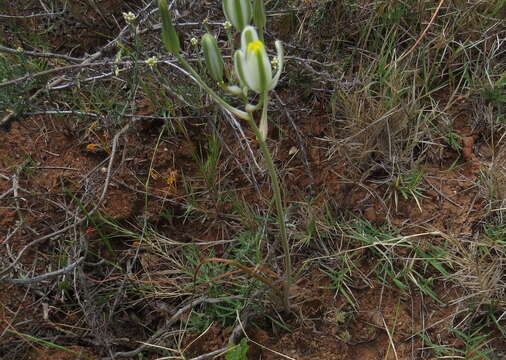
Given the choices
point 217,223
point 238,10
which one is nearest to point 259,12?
point 238,10

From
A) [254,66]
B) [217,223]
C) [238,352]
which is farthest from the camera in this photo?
[217,223]

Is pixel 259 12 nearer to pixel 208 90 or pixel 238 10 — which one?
pixel 238 10

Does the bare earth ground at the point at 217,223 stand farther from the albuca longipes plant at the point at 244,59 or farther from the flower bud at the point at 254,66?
the flower bud at the point at 254,66

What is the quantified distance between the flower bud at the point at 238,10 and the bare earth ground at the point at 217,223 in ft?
2.36

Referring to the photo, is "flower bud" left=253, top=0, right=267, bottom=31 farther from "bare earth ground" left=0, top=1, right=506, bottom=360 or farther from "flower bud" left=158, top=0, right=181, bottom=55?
"bare earth ground" left=0, top=1, right=506, bottom=360

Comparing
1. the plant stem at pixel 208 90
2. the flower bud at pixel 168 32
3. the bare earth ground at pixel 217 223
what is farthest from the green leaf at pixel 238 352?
the flower bud at pixel 168 32

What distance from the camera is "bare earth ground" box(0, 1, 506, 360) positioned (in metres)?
1.60

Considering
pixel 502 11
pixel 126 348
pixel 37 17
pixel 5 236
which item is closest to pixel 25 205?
pixel 5 236

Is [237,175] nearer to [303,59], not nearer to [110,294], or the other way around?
[303,59]

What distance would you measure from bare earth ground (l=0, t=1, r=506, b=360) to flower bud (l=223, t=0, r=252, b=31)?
0.72 metres

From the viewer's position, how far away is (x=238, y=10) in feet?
3.77

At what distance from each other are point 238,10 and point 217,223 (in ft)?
3.07

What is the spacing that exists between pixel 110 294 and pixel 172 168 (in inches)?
22.0

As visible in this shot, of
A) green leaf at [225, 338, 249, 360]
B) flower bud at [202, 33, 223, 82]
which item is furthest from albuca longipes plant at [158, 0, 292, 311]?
green leaf at [225, 338, 249, 360]
